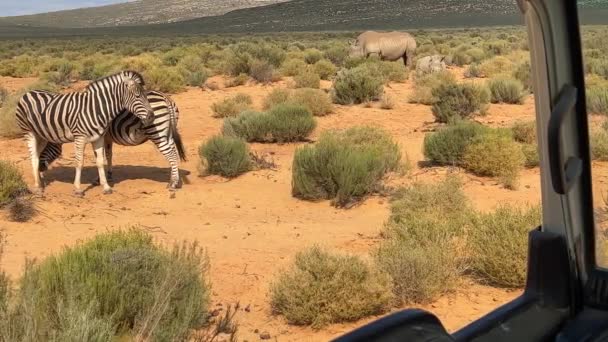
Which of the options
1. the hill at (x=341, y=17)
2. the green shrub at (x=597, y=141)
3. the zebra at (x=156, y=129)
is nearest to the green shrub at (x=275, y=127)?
the zebra at (x=156, y=129)

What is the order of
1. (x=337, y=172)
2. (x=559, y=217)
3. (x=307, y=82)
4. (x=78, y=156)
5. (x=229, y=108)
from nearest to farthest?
(x=559, y=217) → (x=337, y=172) → (x=78, y=156) → (x=229, y=108) → (x=307, y=82)

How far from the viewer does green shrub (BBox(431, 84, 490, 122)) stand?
17109 mm

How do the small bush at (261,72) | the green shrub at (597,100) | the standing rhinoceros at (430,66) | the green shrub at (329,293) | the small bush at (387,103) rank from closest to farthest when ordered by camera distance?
the green shrub at (597,100)
the green shrub at (329,293)
the small bush at (387,103)
the small bush at (261,72)
the standing rhinoceros at (430,66)

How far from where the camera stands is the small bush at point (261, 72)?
86.5 feet

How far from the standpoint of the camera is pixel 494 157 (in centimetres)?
1139

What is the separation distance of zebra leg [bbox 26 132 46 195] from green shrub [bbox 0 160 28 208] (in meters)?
0.21

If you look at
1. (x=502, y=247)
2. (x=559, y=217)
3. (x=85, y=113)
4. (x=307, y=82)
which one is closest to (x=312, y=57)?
(x=307, y=82)

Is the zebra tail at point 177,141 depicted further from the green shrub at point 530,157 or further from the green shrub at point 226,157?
the green shrub at point 530,157

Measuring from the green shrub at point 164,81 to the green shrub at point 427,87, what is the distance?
8.08 m

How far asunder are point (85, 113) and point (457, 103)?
9462 mm

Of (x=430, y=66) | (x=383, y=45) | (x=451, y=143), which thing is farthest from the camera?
(x=383, y=45)

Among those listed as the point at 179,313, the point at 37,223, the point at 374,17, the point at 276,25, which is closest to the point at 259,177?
the point at 37,223

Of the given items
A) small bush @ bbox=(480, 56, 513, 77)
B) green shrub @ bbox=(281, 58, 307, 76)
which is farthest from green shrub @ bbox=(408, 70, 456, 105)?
green shrub @ bbox=(281, 58, 307, 76)

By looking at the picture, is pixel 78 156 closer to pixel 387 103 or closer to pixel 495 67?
pixel 387 103
